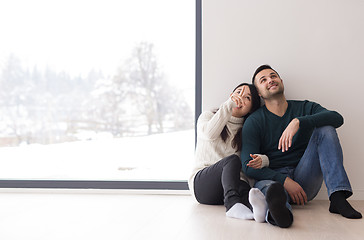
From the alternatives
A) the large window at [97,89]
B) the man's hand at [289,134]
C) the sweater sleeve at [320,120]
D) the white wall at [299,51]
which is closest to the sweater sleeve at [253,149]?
the man's hand at [289,134]

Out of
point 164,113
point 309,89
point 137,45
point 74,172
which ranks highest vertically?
point 137,45

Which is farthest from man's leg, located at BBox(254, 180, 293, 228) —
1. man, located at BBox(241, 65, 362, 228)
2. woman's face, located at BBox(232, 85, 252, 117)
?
woman's face, located at BBox(232, 85, 252, 117)

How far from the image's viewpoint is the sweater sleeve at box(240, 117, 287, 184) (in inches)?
97.4

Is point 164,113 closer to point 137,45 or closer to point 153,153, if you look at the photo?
point 153,153

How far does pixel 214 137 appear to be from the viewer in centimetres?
263

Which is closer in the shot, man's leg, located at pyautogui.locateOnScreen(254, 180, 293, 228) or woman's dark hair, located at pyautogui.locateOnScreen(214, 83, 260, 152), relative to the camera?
man's leg, located at pyautogui.locateOnScreen(254, 180, 293, 228)

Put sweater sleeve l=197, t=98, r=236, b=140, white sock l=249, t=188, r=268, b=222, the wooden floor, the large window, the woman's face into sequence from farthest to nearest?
the large window → the woman's face → sweater sleeve l=197, t=98, r=236, b=140 → white sock l=249, t=188, r=268, b=222 → the wooden floor

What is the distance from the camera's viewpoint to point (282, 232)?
1.89m

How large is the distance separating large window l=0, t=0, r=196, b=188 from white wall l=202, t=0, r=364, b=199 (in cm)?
29

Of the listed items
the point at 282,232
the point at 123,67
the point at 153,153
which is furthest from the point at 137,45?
the point at 282,232

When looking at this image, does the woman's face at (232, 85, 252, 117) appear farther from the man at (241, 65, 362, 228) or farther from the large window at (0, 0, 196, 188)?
the large window at (0, 0, 196, 188)

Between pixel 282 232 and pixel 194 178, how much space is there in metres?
0.86

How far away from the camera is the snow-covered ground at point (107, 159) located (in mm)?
3262

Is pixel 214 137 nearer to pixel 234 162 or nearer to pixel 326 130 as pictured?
pixel 234 162
